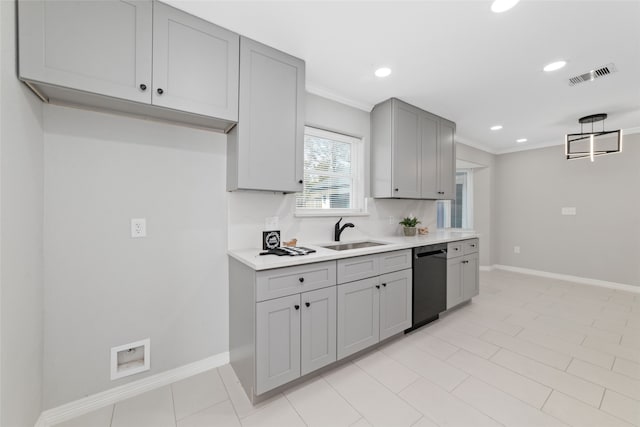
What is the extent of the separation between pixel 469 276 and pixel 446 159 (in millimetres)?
1632

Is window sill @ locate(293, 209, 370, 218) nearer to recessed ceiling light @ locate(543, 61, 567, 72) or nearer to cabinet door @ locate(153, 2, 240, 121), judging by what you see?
cabinet door @ locate(153, 2, 240, 121)

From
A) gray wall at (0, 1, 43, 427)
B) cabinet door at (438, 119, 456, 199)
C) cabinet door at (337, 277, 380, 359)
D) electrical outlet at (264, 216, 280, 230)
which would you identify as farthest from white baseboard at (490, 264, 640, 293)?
gray wall at (0, 1, 43, 427)

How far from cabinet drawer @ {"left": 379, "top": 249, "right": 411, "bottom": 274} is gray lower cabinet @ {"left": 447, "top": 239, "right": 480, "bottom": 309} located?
2.71 feet

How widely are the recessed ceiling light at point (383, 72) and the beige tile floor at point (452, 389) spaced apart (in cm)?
257

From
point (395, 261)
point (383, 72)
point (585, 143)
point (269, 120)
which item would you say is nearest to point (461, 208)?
point (585, 143)

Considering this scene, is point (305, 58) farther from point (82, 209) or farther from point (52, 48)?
point (82, 209)

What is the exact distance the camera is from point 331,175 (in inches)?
112

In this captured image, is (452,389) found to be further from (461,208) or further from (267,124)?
(461,208)

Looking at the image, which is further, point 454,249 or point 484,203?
point 484,203

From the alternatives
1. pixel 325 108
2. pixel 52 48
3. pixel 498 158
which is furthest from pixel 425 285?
pixel 498 158

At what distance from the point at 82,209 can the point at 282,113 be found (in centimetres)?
150

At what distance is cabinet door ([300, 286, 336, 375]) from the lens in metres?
1.83

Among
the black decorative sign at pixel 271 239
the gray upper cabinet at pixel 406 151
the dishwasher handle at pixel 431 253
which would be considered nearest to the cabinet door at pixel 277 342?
the black decorative sign at pixel 271 239

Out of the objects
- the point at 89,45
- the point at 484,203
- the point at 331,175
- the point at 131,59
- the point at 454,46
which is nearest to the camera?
the point at 89,45
